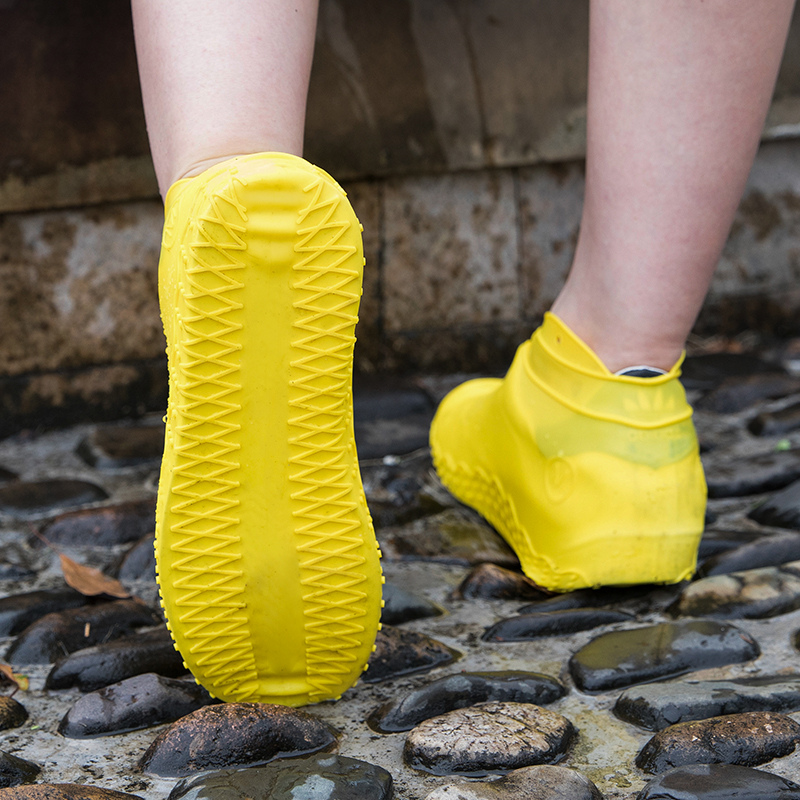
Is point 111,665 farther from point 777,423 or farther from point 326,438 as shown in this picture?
point 777,423

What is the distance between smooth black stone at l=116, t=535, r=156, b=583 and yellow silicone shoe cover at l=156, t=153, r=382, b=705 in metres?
0.42

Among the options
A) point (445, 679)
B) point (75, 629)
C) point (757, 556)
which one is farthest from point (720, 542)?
point (75, 629)

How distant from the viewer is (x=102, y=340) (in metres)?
2.12

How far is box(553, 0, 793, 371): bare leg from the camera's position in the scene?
1.14 meters

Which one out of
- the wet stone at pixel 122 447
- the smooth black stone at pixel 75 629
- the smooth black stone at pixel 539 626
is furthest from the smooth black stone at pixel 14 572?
the smooth black stone at pixel 539 626

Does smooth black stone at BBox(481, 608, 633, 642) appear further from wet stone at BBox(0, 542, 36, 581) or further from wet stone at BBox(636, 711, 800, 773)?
wet stone at BBox(0, 542, 36, 581)

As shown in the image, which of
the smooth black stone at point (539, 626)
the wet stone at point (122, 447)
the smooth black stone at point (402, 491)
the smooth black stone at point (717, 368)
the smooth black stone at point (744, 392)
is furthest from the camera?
the smooth black stone at point (717, 368)

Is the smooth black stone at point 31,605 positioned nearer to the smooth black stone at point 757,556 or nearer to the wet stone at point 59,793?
the wet stone at point 59,793

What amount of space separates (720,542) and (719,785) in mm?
656

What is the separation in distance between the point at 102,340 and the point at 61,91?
53 centimetres

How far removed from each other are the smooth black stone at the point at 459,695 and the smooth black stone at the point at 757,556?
0.39 m

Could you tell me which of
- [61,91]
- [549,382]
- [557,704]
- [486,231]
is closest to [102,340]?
[61,91]

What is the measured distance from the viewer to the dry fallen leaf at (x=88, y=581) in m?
1.31

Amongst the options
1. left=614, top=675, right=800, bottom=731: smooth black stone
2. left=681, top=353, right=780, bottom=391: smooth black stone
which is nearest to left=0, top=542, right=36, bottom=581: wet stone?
left=614, top=675, right=800, bottom=731: smooth black stone
